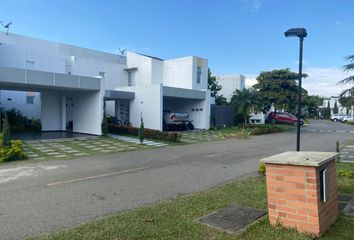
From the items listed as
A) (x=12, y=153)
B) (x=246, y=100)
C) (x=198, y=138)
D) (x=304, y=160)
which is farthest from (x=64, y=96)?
(x=304, y=160)

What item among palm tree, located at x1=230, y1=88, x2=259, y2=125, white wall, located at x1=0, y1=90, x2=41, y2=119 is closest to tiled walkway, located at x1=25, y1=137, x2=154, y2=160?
white wall, located at x1=0, y1=90, x2=41, y2=119

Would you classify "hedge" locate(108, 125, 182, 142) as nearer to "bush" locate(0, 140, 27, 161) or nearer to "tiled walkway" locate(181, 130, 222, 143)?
"tiled walkway" locate(181, 130, 222, 143)

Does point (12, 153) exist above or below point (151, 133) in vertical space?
below

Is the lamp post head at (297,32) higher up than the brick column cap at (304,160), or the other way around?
the lamp post head at (297,32)

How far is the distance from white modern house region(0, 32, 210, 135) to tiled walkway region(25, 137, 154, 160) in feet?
11.0

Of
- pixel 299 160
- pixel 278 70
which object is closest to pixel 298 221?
pixel 299 160

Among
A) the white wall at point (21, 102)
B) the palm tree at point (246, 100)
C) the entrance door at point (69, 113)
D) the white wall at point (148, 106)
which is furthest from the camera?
the palm tree at point (246, 100)

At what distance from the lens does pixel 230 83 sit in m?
40.5

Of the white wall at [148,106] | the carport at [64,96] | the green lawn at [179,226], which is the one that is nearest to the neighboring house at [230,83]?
the white wall at [148,106]

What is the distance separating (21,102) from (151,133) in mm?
14521

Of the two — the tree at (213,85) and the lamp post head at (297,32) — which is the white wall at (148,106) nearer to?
the lamp post head at (297,32)

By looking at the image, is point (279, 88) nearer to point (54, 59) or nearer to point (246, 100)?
point (246, 100)

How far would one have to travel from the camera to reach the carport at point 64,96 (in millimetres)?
16398

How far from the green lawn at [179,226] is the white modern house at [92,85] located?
45.5ft
